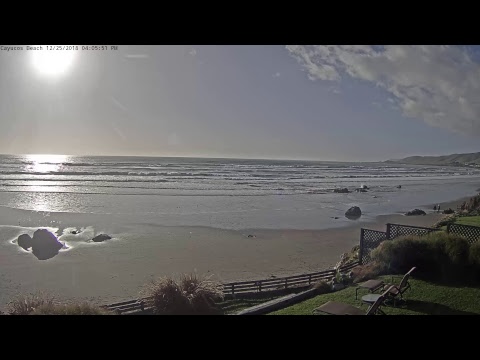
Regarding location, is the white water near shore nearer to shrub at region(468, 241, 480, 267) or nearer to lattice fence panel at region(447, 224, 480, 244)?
lattice fence panel at region(447, 224, 480, 244)

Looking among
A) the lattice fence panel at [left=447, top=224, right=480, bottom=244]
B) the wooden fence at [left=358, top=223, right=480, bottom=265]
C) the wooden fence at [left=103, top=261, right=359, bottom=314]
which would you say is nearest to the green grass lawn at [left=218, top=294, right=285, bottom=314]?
the wooden fence at [left=103, top=261, right=359, bottom=314]

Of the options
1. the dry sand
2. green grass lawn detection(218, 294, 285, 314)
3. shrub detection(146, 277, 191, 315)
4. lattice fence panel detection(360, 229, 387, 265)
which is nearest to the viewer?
shrub detection(146, 277, 191, 315)

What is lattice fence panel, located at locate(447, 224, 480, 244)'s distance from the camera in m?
8.78

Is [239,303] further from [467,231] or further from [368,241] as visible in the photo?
[467,231]

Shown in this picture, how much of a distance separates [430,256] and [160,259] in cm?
903

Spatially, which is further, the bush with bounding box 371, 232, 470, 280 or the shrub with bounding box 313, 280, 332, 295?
the shrub with bounding box 313, 280, 332, 295

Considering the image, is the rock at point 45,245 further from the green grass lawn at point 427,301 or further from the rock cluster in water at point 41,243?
the green grass lawn at point 427,301

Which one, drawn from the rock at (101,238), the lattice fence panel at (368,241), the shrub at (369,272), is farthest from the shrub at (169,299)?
the rock at (101,238)

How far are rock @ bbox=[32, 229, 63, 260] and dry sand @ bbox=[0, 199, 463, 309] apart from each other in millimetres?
441

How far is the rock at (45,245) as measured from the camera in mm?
14000

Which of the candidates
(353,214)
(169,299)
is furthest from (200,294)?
(353,214)

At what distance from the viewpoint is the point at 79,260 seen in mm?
13281
